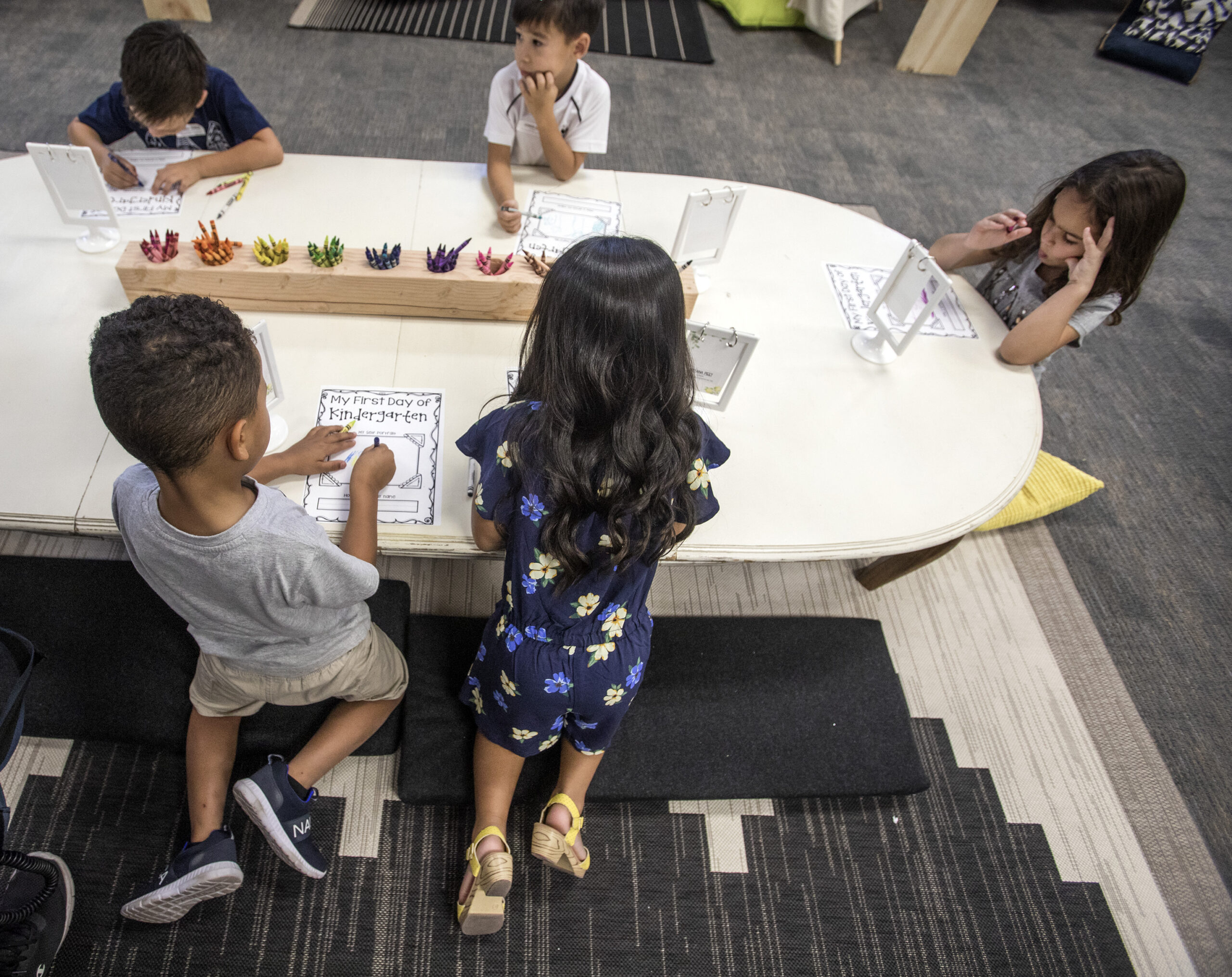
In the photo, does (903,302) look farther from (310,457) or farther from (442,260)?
(310,457)

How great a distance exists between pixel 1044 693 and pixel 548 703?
1293mm

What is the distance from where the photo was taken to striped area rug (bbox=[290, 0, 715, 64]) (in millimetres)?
3176

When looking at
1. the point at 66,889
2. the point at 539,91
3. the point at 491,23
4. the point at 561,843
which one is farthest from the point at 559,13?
the point at 491,23

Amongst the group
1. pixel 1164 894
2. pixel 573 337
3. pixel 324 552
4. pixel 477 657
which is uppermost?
pixel 573 337

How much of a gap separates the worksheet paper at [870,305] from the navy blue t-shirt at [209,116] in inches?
55.4

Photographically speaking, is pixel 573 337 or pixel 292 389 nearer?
pixel 573 337

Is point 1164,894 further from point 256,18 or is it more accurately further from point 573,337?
point 256,18

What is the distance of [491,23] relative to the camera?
10.7ft

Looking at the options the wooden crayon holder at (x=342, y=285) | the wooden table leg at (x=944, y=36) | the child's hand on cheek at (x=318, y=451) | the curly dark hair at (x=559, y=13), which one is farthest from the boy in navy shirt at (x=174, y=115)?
the wooden table leg at (x=944, y=36)

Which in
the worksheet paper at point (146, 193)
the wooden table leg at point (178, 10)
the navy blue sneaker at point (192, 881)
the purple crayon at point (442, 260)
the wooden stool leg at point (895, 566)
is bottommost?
the wooden table leg at point (178, 10)

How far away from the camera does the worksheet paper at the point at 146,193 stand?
1431 mm

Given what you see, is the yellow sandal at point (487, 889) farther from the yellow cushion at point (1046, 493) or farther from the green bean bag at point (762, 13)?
the green bean bag at point (762, 13)

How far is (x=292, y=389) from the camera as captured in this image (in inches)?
46.9

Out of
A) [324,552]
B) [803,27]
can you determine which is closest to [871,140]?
[803,27]
